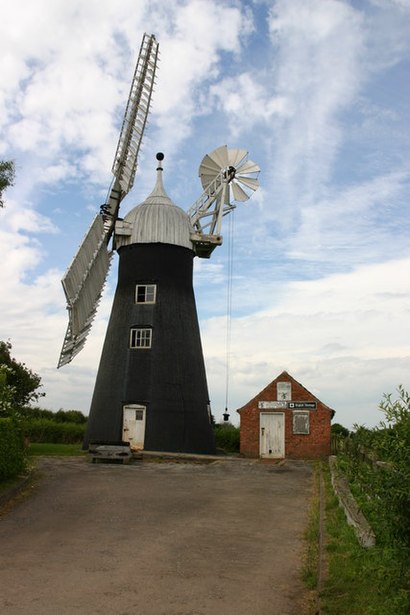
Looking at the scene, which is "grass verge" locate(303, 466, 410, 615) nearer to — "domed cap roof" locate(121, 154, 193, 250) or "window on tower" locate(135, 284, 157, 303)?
"window on tower" locate(135, 284, 157, 303)

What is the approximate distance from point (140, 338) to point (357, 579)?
19038mm

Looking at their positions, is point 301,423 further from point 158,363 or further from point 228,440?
point 158,363

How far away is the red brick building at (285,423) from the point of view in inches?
982

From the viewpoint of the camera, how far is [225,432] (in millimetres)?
30734

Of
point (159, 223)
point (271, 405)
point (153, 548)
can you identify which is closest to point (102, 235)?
point (159, 223)

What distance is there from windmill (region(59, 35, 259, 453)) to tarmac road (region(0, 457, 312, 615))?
8.39 meters

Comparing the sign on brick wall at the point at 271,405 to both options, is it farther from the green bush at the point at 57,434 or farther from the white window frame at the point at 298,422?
the green bush at the point at 57,434

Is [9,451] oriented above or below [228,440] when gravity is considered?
below

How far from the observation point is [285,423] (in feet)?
82.9

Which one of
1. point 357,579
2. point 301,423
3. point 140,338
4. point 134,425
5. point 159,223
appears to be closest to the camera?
point 357,579

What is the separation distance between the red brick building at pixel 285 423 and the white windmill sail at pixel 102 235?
8.08m

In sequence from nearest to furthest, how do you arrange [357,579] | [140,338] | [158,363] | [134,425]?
[357,579] < [134,425] < [158,363] < [140,338]

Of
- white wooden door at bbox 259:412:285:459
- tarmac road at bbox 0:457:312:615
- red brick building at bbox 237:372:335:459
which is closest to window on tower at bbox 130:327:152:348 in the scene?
red brick building at bbox 237:372:335:459

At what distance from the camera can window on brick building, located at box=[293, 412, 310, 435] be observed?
25.0 meters
